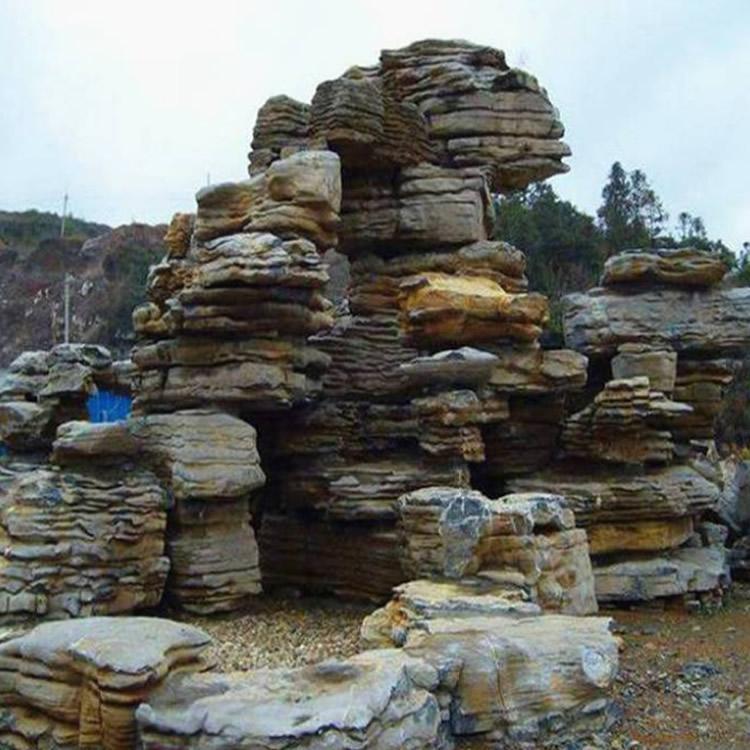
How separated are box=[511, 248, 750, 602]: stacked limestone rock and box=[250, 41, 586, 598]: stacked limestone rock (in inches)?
23.8

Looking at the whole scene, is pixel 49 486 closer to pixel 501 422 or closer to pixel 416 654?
pixel 416 654

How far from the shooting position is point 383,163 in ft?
39.3

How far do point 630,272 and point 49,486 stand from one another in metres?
7.68

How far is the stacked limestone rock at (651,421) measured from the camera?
11375mm

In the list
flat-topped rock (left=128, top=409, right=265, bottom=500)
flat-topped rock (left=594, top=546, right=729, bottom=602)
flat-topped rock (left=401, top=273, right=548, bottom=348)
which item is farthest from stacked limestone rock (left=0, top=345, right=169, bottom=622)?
flat-topped rock (left=594, top=546, right=729, bottom=602)

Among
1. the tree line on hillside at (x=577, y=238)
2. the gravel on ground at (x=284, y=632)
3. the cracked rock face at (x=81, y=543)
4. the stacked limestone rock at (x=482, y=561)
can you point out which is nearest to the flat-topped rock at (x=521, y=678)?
the stacked limestone rock at (x=482, y=561)

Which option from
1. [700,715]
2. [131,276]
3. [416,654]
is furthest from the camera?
[131,276]

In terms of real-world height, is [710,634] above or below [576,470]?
below

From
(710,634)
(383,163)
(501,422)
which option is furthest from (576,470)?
(383,163)

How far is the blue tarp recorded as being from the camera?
1280 centimetres

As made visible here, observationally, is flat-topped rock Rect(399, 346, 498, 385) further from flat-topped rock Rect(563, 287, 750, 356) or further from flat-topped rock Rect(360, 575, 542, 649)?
flat-topped rock Rect(360, 575, 542, 649)

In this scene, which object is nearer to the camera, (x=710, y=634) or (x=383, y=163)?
(x=710, y=634)

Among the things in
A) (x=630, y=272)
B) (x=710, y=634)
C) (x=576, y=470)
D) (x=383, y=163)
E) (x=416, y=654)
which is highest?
(x=383, y=163)

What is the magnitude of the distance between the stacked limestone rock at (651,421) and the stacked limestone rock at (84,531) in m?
4.67
